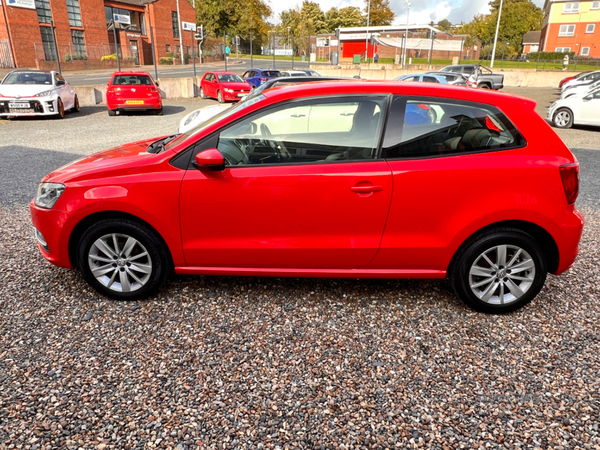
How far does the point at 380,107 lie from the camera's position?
Answer: 327 cm

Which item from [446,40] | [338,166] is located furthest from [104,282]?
[446,40]

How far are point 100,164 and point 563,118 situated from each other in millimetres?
14938

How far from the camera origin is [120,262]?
3.54 metres

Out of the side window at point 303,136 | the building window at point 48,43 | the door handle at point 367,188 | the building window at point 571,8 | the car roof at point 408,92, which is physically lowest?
the door handle at point 367,188

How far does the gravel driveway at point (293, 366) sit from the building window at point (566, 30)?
7161 cm

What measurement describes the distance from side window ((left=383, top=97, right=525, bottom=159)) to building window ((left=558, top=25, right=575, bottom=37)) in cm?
7240

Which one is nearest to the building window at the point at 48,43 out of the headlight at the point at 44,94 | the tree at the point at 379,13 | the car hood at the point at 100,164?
the headlight at the point at 44,94

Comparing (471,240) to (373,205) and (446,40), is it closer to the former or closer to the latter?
(373,205)

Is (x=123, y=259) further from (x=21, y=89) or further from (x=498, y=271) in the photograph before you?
(x=21, y=89)

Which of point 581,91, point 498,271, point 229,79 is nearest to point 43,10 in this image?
point 229,79

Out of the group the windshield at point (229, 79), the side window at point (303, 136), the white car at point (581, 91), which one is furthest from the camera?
the windshield at point (229, 79)

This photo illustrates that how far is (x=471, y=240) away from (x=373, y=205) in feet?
2.59

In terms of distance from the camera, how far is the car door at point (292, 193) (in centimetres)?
320

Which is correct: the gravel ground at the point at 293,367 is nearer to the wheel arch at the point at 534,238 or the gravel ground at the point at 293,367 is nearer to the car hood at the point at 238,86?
the wheel arch at the point at 534,238
